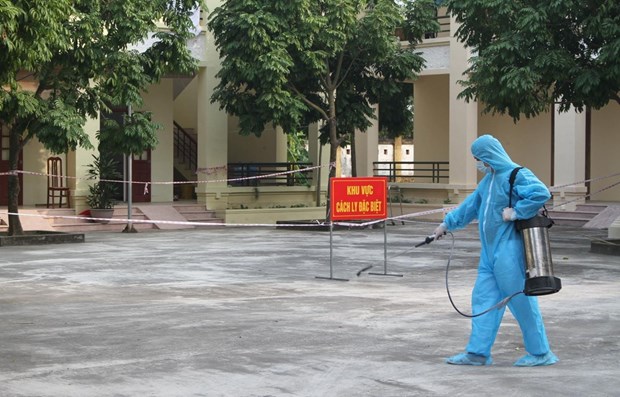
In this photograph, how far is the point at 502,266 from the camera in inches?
311

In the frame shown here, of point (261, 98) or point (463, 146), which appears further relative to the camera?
point (463, 146)

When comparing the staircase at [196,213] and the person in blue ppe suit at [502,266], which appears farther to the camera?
the staircase at [196,213]

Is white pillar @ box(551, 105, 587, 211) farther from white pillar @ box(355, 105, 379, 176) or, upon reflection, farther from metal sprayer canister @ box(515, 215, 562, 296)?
metal sprayer canister @ box(515, 215, 562, 296)

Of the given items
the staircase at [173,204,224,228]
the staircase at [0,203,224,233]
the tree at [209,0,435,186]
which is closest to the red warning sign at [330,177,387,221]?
the staircase at [0,203,224,233]

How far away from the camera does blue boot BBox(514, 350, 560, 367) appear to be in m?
7.90

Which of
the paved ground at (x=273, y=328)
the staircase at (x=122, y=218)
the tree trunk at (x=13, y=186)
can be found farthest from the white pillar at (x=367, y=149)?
the paved ground at (x=273, y=328)

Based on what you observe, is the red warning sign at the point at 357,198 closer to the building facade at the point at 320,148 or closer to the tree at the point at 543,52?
the tree at the point at 543,52

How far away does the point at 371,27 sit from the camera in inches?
954

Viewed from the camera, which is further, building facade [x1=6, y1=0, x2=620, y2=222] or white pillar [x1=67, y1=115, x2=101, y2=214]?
building facade [x1=6, y1=0, x2=620, y2=222]

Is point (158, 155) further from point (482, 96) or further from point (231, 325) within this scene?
point (231, 325)

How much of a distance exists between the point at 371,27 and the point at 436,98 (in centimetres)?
884

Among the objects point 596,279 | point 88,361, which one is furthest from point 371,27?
point 88,361

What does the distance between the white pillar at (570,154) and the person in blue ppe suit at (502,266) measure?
783 inches

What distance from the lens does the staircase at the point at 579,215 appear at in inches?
1041
